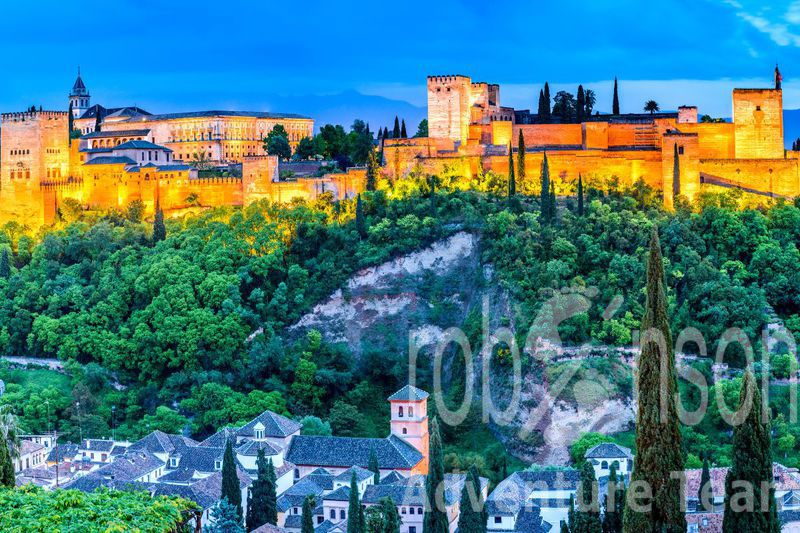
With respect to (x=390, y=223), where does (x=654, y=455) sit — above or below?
below

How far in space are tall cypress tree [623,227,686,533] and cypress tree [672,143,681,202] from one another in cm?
3158

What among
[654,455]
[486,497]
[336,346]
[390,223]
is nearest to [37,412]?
[336,346]

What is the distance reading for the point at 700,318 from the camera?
156 ft

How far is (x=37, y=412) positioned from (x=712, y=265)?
23.7m

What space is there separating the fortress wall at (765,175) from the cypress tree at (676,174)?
6.15 ft

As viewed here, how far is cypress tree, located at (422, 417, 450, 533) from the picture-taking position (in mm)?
33812

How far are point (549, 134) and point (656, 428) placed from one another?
118 feet

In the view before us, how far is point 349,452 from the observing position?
41875 mm

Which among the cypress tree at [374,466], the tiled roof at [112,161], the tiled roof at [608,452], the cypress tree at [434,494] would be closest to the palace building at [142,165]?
the tiled roof at [112,161]

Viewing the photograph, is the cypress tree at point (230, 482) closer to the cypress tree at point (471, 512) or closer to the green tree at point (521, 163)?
the cypress tree at point (471, 512)

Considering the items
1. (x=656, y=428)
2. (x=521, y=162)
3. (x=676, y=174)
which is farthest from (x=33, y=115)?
(x=656, y=428)

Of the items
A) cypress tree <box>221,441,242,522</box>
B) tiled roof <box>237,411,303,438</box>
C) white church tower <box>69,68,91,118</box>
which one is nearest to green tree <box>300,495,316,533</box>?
cypress tree <box>221,441,242,522</box>

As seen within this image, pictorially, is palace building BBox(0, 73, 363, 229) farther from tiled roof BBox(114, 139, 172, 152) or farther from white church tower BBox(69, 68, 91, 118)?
white church tower BBox(69, 68, 91, 118)

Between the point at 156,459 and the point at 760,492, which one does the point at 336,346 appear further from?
the point at 760,492
